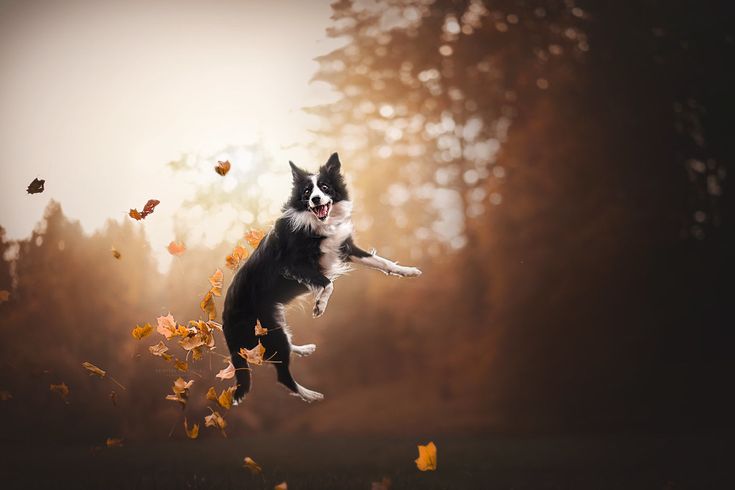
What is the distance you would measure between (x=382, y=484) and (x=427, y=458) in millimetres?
386

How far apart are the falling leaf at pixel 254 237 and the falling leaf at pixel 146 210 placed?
102 centimetres

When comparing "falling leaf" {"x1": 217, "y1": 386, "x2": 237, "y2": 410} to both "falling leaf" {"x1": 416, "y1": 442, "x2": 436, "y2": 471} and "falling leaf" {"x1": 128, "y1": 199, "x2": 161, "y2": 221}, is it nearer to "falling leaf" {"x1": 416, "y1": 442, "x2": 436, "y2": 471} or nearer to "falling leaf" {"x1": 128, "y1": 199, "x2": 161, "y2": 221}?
"falling leaf" {"x1": 128, "y1": 199, "x2": 161, "y2": 221}

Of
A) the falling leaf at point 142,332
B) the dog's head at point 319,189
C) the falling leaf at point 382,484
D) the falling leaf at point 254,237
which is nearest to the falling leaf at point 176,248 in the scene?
the falling leaf at point 142,332

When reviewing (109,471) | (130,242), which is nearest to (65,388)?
(109,471)

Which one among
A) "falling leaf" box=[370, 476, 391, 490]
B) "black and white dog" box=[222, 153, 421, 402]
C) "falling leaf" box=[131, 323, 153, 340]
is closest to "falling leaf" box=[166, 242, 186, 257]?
"falling leaf" box=[131, 323, 153, 340]

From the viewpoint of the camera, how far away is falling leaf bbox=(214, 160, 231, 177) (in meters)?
4.03

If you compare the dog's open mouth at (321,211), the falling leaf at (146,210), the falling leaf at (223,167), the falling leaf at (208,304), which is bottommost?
the falling leaf at (208,304)

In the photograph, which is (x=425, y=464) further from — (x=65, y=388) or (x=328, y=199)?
(x=65, y=388)

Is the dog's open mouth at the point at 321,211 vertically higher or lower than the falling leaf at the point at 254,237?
higher

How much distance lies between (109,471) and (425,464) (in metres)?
2.37

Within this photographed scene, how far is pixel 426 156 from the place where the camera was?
571 cm

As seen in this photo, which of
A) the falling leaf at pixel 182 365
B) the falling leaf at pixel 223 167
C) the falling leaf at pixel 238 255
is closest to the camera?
the falling leaf at pixel 238 255

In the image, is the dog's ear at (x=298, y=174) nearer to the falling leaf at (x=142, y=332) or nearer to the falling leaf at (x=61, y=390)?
the falling leaf at (x=142, y=332)

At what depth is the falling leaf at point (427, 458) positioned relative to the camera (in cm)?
446
